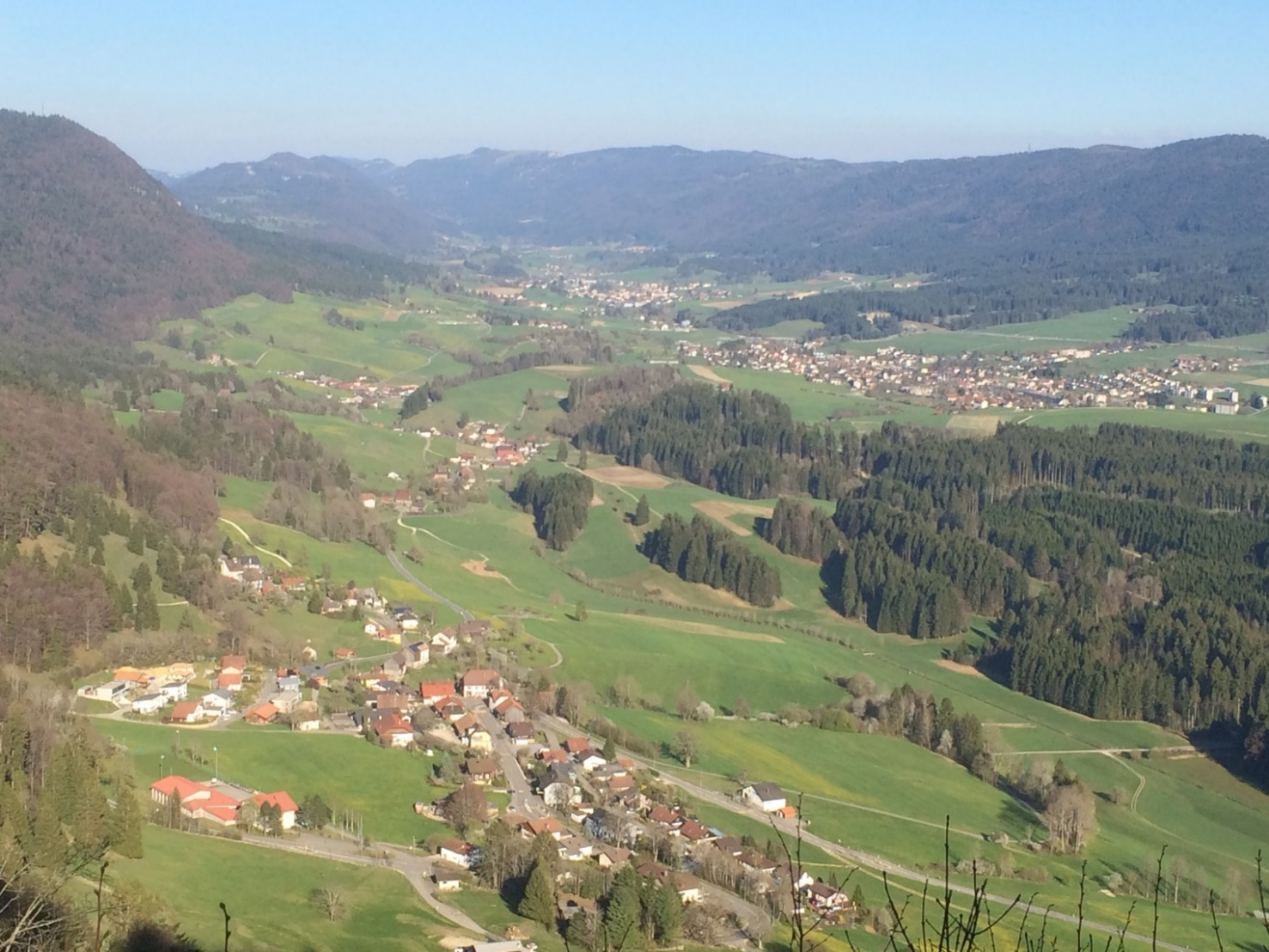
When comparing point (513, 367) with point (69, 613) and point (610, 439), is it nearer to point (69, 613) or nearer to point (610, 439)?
point (610, 439)

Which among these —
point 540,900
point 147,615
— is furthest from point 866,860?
point 147,615

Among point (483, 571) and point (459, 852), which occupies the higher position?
point (459, 852)

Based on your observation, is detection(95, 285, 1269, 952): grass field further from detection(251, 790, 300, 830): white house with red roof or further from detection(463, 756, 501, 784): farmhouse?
detection(463, 756, 501, 784): farmhouse

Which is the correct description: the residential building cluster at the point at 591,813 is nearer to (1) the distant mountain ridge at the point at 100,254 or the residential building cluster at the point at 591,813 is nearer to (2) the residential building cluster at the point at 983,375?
(1) the distant mountain ridge at the point at 100,254

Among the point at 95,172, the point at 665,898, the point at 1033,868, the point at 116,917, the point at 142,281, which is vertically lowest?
the point at 1033,868

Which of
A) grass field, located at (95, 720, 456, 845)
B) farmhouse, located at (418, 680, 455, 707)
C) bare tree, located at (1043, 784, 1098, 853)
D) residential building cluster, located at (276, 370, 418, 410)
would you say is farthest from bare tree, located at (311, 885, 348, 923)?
residential building cluster, located at (276, 370, 418, 410)

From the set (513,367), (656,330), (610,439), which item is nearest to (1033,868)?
(610,439)

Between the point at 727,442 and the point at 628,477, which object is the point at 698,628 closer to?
the point at 628,477
